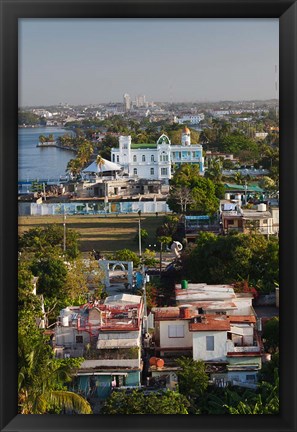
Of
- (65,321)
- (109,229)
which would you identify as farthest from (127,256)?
(65,321)

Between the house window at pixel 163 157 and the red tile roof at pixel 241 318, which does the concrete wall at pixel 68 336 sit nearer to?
the red tile roof at pixel 241 318

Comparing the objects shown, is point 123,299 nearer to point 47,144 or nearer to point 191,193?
Answer: point 191,193

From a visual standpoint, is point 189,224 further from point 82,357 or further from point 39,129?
point 39,129

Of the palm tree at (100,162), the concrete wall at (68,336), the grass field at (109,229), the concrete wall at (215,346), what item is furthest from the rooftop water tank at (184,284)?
the palm tree at (100,162)

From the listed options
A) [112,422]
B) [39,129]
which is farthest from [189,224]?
[112,422]

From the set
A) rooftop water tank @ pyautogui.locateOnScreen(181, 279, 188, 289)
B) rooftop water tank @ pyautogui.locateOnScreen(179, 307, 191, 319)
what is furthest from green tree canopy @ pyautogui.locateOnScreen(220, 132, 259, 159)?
rooftop water tank @ pyautogui.locateOnScreen(179, 307, 191, 319)

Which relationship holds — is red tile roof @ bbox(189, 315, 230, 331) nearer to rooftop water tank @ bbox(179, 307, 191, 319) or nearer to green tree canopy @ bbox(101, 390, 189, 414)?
rooftop water tank @ bbox(179, 307, 191, 319)
